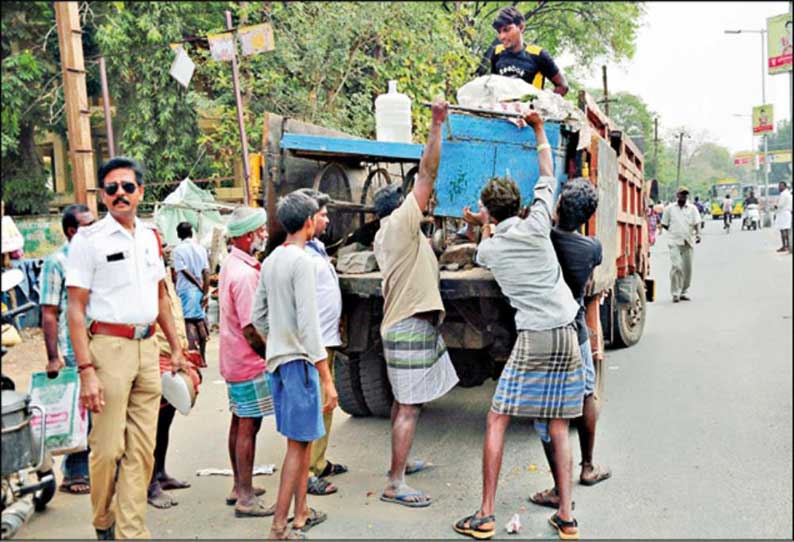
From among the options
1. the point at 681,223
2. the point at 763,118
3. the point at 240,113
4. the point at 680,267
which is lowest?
the point at 680,267

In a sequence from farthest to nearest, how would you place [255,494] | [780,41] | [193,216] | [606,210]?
[193,216], [606,210], [255,494], [780,41]

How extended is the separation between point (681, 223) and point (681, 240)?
244mm

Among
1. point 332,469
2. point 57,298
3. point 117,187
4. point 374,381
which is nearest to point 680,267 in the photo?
point 374,381

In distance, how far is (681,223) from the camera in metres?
10.2

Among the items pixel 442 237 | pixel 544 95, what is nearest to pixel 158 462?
pixel 442 237

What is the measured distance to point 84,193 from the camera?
2531mm

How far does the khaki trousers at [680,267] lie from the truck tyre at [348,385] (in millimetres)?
6750

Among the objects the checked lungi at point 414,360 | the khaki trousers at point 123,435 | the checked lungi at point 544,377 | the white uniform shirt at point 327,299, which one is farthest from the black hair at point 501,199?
the khaki trousers at point 123,435

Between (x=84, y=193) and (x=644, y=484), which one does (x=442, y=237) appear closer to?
(x=644, y=484)

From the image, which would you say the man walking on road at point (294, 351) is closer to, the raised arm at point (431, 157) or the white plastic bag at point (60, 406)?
the raised arm at point (431, 157)

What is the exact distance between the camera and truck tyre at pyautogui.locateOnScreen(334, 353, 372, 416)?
5062mm

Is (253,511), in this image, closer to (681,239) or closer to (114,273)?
(114,273)

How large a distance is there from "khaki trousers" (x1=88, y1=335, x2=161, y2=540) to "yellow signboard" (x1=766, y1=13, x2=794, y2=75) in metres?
2.59

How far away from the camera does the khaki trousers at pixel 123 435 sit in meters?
2.95
